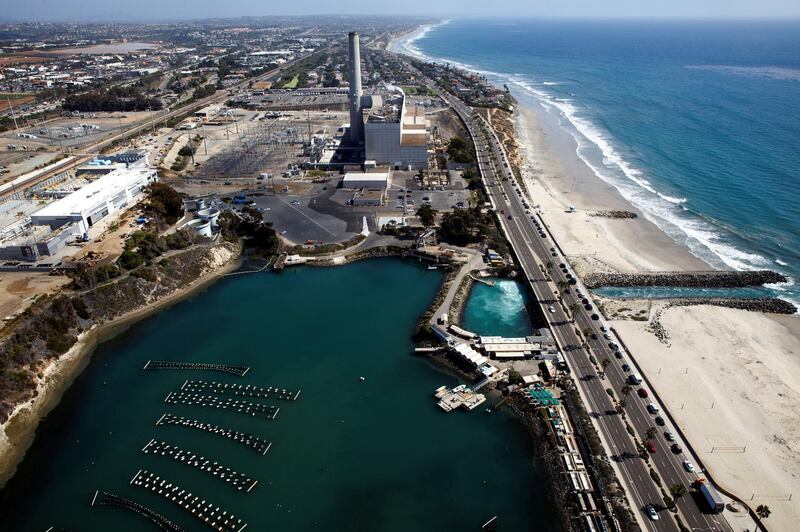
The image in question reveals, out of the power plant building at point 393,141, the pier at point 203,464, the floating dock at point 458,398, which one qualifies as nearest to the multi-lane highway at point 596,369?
the floating dock at point 458,398

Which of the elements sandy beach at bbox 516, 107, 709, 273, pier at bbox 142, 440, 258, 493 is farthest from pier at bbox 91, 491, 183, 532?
sandy beach at bbox 516, 107, 709, 273

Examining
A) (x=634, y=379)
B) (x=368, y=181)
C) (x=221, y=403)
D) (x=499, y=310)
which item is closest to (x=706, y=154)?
(x=368, y=181)

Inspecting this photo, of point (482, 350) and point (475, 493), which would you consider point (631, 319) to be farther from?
point (475, 493)

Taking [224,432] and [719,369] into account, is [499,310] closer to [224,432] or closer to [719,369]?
[719,369]

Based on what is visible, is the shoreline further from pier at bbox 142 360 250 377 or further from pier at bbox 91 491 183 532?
pier at bbox 91 491 183 532

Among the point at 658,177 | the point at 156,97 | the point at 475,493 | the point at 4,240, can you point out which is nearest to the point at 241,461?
the point at 475,493

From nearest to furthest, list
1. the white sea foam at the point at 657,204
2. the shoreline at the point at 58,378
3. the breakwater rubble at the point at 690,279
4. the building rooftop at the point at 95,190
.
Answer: the shoreline at the point at 58,378
the breakwater rubble at the point at 690,279
the white sea foam at the point at 657,204
the building rooftop at the point at 95,190

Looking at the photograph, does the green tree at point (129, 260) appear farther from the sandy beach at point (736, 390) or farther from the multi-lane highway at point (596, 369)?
the sandy beach at point (736, 390)
